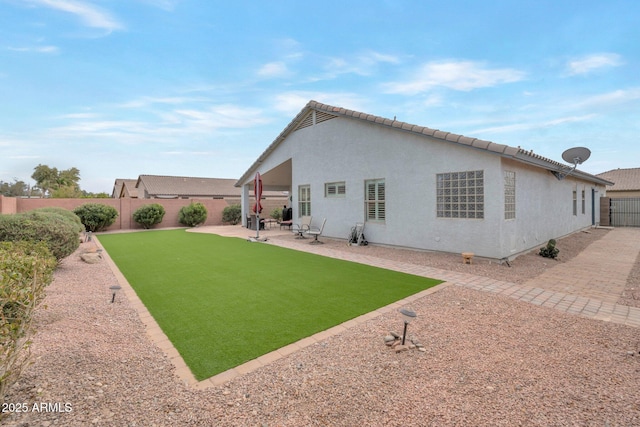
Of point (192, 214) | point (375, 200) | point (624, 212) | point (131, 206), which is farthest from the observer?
point (192, 214)

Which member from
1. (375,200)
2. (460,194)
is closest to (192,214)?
(375,200)

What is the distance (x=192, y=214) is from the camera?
20.4m

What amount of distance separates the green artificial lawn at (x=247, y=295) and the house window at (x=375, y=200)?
310 cm

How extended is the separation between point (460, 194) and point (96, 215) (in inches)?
740

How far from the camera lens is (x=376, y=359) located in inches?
131

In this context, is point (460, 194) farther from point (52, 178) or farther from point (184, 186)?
point (52, 178)

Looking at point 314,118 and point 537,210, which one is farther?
point 314,118

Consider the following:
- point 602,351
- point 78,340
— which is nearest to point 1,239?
point 78,340

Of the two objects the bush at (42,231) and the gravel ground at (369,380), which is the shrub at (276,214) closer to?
the bush at (42,231)

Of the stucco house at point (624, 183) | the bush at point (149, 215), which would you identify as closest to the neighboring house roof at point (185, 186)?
the bush at point (149, 215)

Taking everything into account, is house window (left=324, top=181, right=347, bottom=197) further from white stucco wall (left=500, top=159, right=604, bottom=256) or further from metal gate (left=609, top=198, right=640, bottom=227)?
metal gate (left=609, top=198, right=640, bottom=227)

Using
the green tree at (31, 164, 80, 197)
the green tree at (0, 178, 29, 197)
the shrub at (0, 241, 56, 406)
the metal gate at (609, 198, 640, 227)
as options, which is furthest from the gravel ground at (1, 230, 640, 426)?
the green tree at (0, 178, 29, 197)

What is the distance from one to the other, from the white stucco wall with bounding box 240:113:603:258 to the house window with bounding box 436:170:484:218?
0.50ft

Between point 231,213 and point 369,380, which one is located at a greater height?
point 231,213
